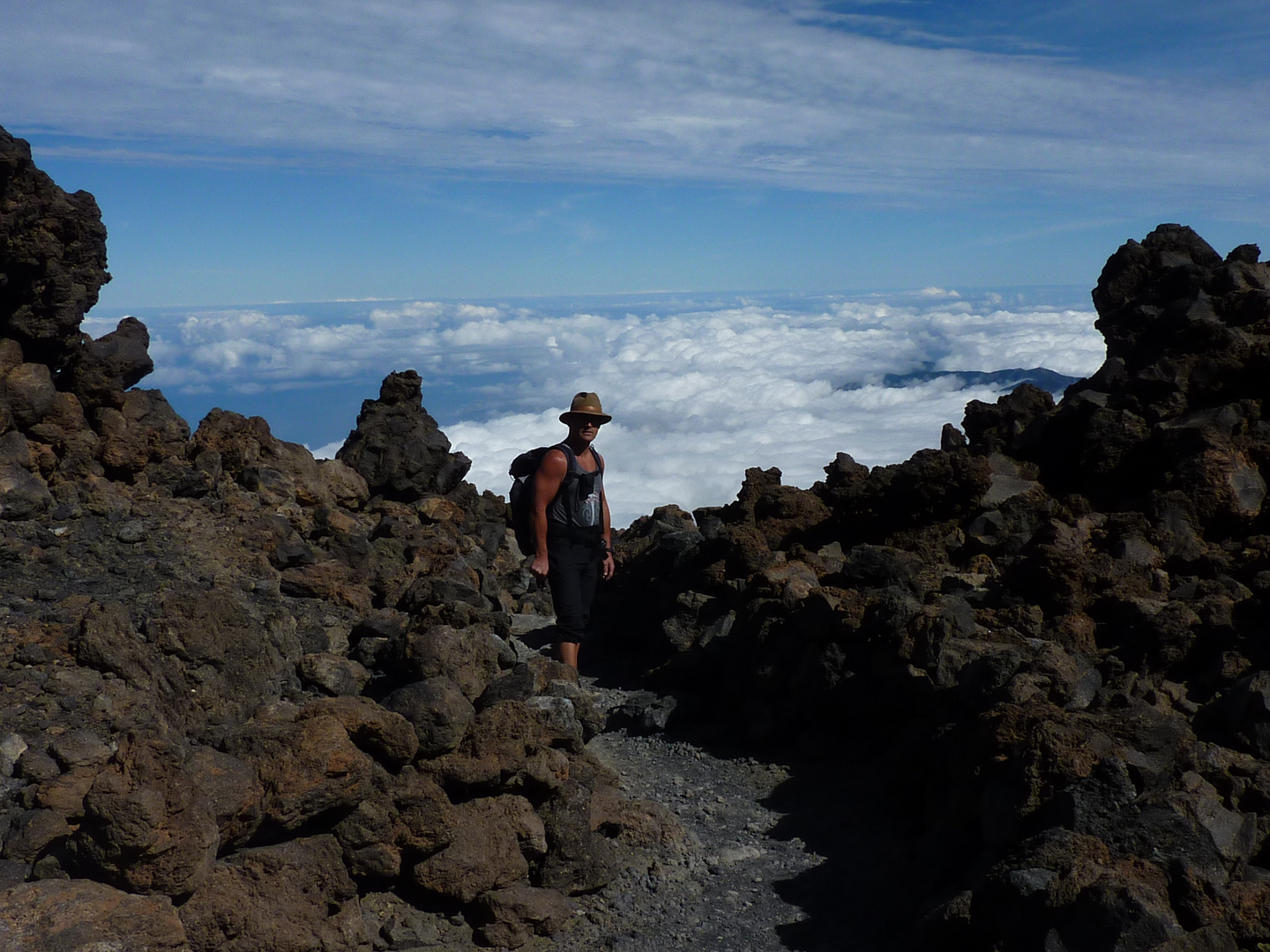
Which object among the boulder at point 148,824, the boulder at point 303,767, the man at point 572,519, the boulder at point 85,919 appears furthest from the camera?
the man at point 572,519

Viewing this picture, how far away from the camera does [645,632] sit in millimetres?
12539

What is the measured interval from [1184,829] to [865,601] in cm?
387

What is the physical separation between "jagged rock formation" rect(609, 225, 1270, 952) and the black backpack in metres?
2.14

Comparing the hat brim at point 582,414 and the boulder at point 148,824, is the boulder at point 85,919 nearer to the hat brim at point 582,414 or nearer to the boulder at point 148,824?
the boulder at point 148,824

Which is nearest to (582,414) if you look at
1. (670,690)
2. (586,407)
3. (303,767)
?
(586,407)

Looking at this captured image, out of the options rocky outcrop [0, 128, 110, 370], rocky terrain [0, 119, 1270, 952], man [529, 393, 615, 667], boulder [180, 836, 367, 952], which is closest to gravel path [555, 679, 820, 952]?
rocky terrain [0, 119, 1270, 952]

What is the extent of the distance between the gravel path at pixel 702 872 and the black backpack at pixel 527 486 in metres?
2.17

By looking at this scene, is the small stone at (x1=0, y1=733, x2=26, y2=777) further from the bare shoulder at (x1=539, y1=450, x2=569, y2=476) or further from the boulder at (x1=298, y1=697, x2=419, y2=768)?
the bare shoulder at (x1=539, y1=450, x2=569, y2=476)

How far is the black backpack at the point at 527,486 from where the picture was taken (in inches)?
391

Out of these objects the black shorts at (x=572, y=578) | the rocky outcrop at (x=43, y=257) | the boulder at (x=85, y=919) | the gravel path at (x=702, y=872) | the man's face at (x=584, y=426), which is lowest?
the gravel path at (x=702, y=872)

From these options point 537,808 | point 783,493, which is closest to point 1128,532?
point 783,493

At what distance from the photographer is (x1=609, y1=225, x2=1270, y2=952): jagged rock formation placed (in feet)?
18.9

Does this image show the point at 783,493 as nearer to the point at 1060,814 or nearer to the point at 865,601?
the point at 865,601

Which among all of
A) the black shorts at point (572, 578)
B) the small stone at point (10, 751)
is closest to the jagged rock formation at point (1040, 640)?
the black shorts at point (572, 578)
